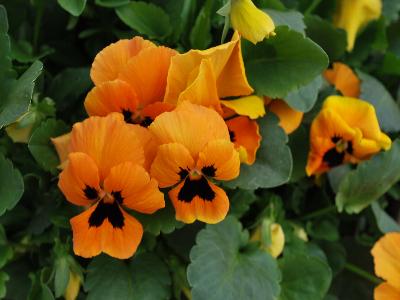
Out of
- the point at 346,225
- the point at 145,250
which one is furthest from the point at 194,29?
the point at 346,225

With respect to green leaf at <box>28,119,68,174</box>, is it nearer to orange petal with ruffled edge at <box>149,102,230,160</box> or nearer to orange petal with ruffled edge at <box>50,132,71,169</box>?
orange petal with ruffled edge at <box>50,132,71,169</box>

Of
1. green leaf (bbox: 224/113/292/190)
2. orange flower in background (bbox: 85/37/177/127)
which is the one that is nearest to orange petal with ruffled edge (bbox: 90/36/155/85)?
orange flower in background (bbox: 85/37/177/127)

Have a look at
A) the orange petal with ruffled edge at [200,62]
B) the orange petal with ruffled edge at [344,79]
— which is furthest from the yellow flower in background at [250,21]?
the orange petal with ruffled edge at [344,79]

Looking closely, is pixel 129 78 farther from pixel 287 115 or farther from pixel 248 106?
pixel 287 115

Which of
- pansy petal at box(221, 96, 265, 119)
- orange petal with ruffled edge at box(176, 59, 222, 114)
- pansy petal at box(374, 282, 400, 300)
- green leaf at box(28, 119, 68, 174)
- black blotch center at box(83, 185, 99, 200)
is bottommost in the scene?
pansy petal at box(374, 282, 400, 300)

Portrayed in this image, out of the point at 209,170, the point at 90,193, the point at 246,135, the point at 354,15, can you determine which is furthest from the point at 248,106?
the point at 354,15

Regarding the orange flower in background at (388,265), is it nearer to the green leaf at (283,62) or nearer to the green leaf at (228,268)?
the green leaf at (228,268)
